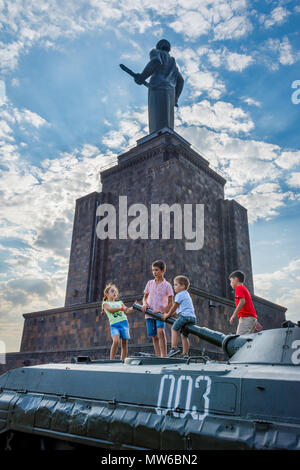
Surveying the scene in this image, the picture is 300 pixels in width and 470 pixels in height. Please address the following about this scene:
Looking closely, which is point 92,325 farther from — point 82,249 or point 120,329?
point 120,329

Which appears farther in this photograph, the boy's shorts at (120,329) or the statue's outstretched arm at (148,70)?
the statue's outstretched arm at (148,70)

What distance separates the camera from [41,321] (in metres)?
18.7

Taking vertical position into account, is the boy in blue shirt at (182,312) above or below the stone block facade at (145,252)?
below

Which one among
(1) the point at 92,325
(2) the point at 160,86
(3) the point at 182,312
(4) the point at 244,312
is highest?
(2) the point at 160,86

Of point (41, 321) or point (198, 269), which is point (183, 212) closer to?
point (198, 269)

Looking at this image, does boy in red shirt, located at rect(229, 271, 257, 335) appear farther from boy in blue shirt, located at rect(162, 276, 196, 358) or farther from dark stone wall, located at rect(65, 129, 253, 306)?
dark stone wall, located at rect(65, 129, 253, 306)

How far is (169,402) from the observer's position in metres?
3.94

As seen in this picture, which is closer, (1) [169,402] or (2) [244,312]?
(1) [169,402]

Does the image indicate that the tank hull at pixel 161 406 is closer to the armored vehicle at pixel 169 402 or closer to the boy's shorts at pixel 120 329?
the armored vehicle at pixel 169 402

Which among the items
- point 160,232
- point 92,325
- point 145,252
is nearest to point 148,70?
point 160,232

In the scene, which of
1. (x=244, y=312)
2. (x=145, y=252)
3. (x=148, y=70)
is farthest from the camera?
(x=148, y=70)

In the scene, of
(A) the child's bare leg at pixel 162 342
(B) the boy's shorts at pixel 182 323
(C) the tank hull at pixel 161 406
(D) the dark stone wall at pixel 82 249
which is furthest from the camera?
(D) the dark stone wall at pixel 82 249

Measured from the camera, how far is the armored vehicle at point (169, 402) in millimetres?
3363

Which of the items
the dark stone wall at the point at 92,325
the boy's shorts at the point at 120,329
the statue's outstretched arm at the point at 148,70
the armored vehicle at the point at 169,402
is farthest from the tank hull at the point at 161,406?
the statue's outstretched arm at the point at 148,70
